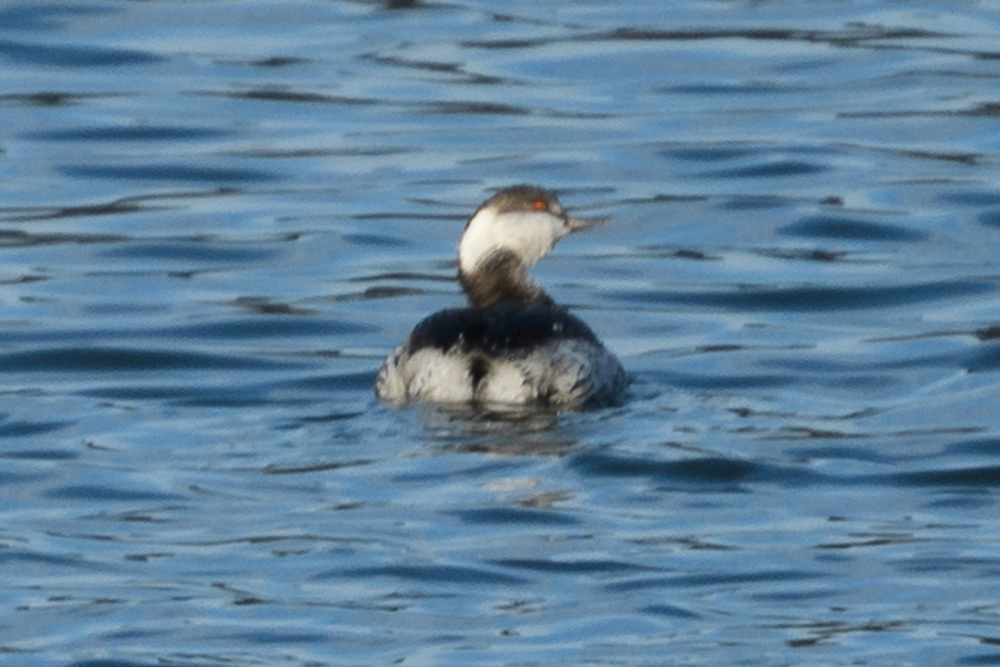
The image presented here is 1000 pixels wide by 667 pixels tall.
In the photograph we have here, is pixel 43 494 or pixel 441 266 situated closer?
pixel 43 494

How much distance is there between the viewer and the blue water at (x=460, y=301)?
8.43 metres

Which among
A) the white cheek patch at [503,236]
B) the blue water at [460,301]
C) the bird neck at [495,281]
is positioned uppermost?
the white cheek patch at [503,236]

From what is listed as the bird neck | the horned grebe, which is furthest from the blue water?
the bird neck

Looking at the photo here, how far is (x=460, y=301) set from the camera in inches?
573

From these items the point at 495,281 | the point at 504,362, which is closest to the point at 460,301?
the point at 495,281

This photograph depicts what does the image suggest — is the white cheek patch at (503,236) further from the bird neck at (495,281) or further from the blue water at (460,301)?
the blue water at (460,301)

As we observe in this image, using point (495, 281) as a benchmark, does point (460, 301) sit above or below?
below

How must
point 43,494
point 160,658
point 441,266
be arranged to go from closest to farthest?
point 160,658 < point 43,494 < point 441,266

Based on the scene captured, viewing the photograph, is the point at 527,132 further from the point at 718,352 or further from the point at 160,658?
the point at 160,658

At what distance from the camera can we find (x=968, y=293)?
46.9 ft

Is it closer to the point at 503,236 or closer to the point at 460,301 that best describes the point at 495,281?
the point at 503,236

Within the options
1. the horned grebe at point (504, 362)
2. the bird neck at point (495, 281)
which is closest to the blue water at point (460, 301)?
the horned grebe at point (504, 362)

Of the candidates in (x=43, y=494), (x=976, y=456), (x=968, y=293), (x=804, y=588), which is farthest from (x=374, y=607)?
(x=968, y=293)

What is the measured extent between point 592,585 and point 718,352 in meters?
4.58
